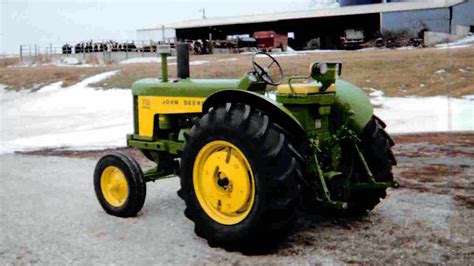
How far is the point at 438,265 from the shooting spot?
413cm

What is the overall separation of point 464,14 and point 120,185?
36.9 meters

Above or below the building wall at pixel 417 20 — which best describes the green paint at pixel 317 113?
below

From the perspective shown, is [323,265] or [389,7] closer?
[323,265]

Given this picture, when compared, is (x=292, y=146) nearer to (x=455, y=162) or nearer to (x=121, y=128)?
(x=455, y=162)

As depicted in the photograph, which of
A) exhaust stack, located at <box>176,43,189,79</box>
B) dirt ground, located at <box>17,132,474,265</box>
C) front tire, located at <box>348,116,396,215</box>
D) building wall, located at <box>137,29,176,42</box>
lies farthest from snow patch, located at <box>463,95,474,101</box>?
building wall, located at <box>137,29,176,42</box>

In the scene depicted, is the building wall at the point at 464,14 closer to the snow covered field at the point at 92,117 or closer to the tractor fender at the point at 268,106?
the snow covered field at the point at 92,117

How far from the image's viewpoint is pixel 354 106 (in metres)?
5.30

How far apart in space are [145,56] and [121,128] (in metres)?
29.3

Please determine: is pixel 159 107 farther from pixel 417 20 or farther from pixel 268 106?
pixel 417 20

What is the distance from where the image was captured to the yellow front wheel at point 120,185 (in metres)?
5.59

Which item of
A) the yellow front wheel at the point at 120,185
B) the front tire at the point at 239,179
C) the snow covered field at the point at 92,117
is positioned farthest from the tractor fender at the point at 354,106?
the snow covered field at the point at 92,117

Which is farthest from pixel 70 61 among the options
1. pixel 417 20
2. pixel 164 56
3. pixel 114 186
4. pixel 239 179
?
pixel 239 179

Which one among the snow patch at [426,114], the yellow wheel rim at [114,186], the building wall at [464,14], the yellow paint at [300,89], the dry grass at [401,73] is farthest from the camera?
the building wall at [464,14]

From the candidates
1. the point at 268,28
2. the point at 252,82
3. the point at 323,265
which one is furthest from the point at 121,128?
the point at 268,28
